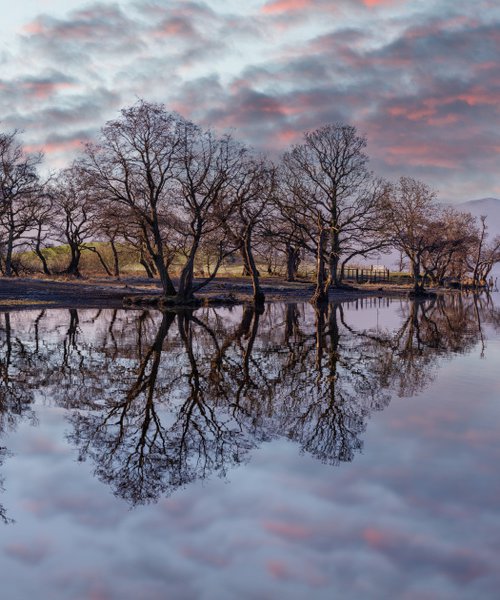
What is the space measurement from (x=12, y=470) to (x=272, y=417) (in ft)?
13.5

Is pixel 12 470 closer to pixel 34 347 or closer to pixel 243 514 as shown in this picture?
pixel 243 514

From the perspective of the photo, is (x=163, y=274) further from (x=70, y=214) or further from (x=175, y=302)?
(x=70, y=214)

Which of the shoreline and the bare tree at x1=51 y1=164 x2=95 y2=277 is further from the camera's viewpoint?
the bare tree at x1=51 y1=164 x2=95 y2=277

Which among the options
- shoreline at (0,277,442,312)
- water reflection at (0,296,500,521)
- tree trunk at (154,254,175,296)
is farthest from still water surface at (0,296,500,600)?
shoreline at (0,277,442,312)

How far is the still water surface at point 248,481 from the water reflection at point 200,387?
0.17 feet

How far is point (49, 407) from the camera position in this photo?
1000 centimetres

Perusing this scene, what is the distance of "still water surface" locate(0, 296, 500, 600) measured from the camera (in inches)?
181

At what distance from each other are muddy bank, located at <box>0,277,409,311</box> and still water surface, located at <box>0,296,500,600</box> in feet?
88.9

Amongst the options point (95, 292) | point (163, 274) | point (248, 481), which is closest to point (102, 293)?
point (95, 292)

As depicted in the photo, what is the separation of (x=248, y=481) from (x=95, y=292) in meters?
42.3

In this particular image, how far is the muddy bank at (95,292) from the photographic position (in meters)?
40.5

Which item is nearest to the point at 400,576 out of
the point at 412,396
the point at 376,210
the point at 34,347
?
the point at 412,396

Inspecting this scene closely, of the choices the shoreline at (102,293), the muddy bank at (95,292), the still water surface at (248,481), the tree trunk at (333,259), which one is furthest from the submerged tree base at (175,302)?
the still water surface at (248,481)

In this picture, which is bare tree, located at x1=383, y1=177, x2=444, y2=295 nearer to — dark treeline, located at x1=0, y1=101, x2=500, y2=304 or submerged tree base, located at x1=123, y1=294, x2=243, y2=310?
dark treeline, located at x1=0, y1=101, x2=500, y2=304
